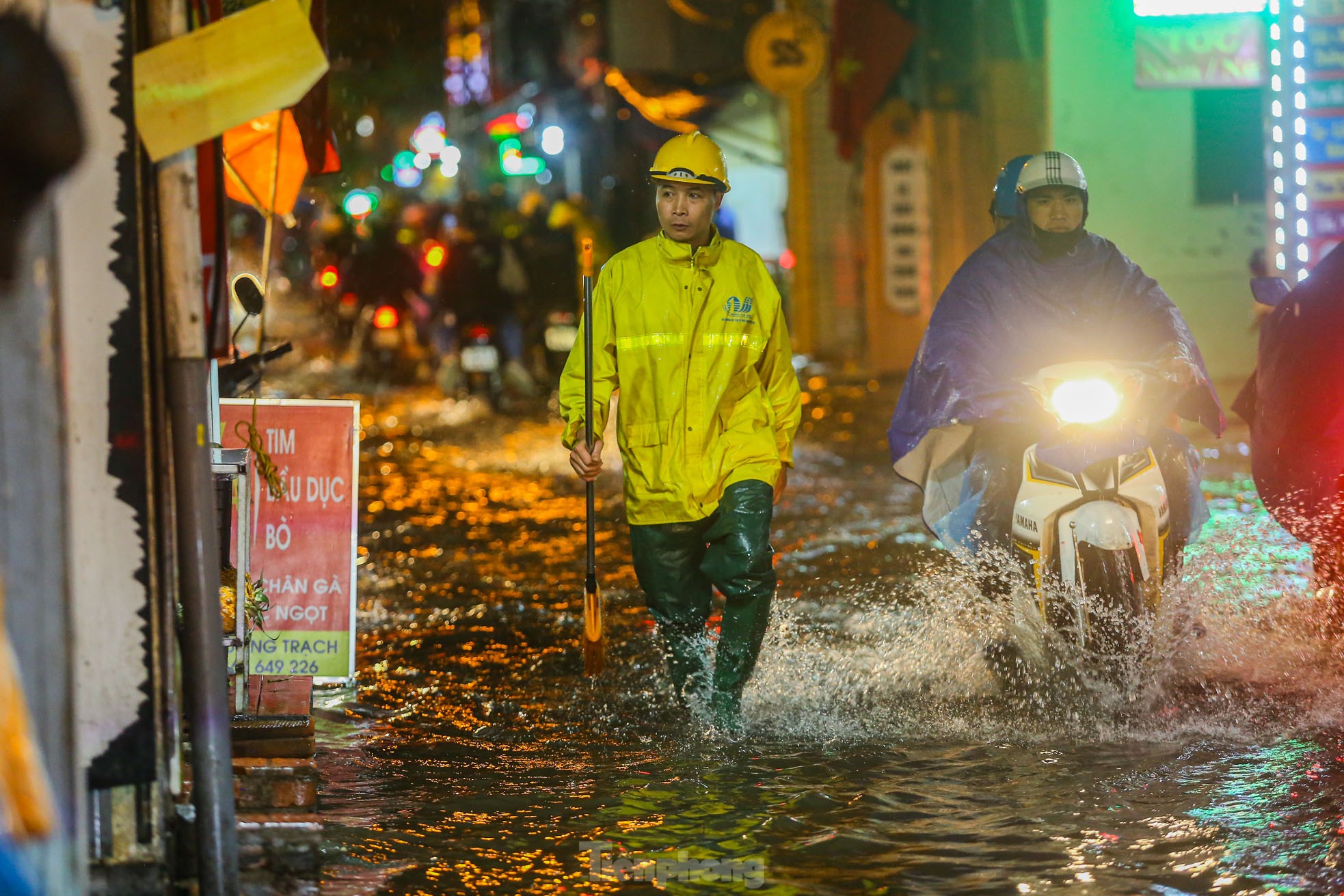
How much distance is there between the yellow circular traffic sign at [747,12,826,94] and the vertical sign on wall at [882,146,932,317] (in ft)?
4.93

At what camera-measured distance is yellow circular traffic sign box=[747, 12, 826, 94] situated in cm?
2172

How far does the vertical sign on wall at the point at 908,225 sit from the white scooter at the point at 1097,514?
16.2 metres

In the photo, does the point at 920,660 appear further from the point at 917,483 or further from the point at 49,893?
the point at 49,893

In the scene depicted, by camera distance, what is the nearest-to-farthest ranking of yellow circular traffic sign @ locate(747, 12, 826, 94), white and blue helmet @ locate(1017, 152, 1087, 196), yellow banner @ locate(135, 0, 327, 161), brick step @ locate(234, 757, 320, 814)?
yellow banner @ locate(135, 0, 327, 161)
brick step @ locate(234, 757, 320, 814)
white and blue helmet @ locate(1017, 152, 1087, 196)
yellow circular traffic sign @ locate(747, 12, 826, 94)

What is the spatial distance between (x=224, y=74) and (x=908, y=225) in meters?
18.7

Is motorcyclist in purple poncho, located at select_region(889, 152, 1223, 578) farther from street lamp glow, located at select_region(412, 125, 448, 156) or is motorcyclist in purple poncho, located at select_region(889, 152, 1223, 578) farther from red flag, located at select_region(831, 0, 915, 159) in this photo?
street lamp glow, located at select_region(412, 125, 448, 156)

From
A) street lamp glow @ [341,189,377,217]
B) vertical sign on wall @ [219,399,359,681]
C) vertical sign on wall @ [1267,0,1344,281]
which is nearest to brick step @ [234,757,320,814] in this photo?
vertical sign on wall @ [219,399,359,681]

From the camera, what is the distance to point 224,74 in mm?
3744

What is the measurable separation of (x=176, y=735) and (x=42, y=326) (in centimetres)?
108

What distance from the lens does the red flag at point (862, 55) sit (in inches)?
819

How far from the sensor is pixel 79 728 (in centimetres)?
353

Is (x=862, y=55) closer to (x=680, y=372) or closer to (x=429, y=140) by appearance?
(x=680, y=372)

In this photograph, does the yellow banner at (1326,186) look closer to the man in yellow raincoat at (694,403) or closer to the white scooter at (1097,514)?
the white scooter at (1097,514)

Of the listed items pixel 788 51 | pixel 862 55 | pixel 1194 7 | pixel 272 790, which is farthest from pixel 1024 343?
pixel 788 51
